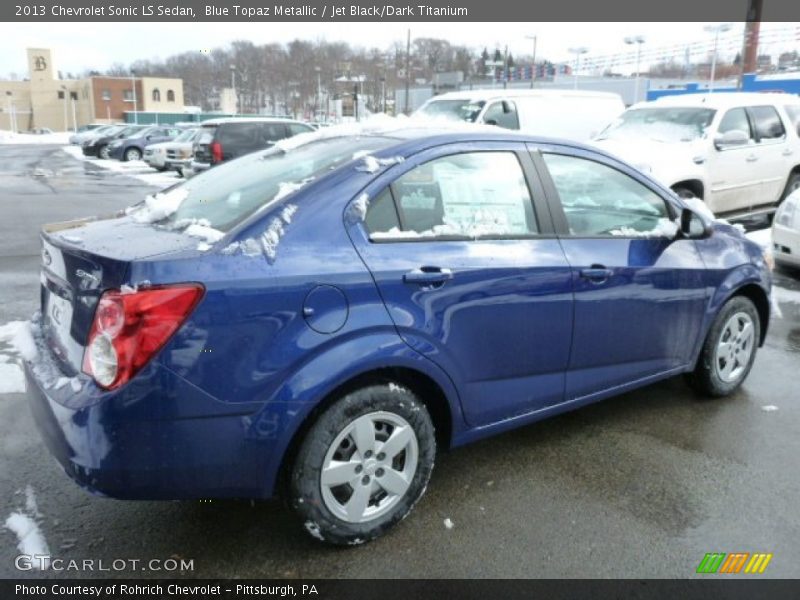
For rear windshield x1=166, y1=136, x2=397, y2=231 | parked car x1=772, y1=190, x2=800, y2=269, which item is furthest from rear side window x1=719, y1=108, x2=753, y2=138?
rear windshield x1=166, y1=136, x2=397, y2=231

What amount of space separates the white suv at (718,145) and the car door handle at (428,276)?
614cm

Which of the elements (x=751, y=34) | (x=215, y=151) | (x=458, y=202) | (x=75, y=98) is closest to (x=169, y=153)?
(x=215, y=151)

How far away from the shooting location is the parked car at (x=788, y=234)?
7270mm

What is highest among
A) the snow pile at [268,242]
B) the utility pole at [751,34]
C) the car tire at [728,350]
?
the utility pole at [751,34]

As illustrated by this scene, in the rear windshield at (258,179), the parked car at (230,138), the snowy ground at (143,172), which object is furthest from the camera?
the snowy ground at (143,172)

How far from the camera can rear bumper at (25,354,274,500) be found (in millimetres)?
2279

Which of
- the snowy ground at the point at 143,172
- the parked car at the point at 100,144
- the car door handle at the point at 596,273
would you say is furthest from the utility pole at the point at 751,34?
the parked car at the point at 100,144

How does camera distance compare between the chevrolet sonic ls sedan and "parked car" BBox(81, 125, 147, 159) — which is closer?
the chevrolet sonic ls sedan

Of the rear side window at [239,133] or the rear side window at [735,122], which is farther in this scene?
the rear side window at [239,133]

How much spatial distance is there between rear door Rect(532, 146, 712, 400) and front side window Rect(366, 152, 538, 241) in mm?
200

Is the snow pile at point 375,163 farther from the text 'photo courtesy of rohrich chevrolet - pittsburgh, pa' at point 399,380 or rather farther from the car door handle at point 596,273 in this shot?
the car door handle at point 596,273

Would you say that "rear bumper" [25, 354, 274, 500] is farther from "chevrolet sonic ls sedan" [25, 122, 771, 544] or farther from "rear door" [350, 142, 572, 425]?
"rear door" [350, 142, 572, 425]

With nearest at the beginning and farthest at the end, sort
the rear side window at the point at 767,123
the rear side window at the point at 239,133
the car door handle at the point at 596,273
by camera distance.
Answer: the car door handle at the point at 596,273, the rear side window at the point at 767,123, the rear side window at the point at 239,133

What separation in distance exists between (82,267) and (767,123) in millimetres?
10194
